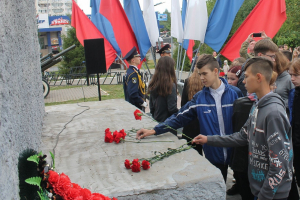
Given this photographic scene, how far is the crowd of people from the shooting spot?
75.2 inches

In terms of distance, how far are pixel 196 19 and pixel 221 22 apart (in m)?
0.53

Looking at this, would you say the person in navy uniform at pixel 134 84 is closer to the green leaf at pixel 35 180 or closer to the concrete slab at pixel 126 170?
the concrete slab at pixel 126 170

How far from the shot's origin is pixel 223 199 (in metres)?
2.03

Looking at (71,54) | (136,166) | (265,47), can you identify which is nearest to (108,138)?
(136,166)

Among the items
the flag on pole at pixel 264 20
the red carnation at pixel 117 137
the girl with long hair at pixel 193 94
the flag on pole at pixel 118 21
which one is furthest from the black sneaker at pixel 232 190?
the flag on pole at pixel 118 21

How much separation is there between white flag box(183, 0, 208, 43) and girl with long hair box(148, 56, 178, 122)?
2.30 metres

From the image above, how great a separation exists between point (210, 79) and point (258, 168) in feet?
3.24

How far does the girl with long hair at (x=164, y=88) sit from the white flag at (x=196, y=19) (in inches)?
90.6

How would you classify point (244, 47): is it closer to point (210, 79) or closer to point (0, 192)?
point (210, 79)

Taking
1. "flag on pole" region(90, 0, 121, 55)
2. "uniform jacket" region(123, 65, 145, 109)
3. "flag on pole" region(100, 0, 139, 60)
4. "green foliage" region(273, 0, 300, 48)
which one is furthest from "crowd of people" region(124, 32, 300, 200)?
"green foliage" region(273, 0, 300, 48)

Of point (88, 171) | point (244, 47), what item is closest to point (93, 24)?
point (244, 47)

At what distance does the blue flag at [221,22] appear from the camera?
5988mm

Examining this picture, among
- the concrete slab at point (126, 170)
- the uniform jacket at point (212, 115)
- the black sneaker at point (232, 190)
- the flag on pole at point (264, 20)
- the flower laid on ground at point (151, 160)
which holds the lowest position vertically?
the black sneaker at point (232, 190)

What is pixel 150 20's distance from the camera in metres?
6.59
